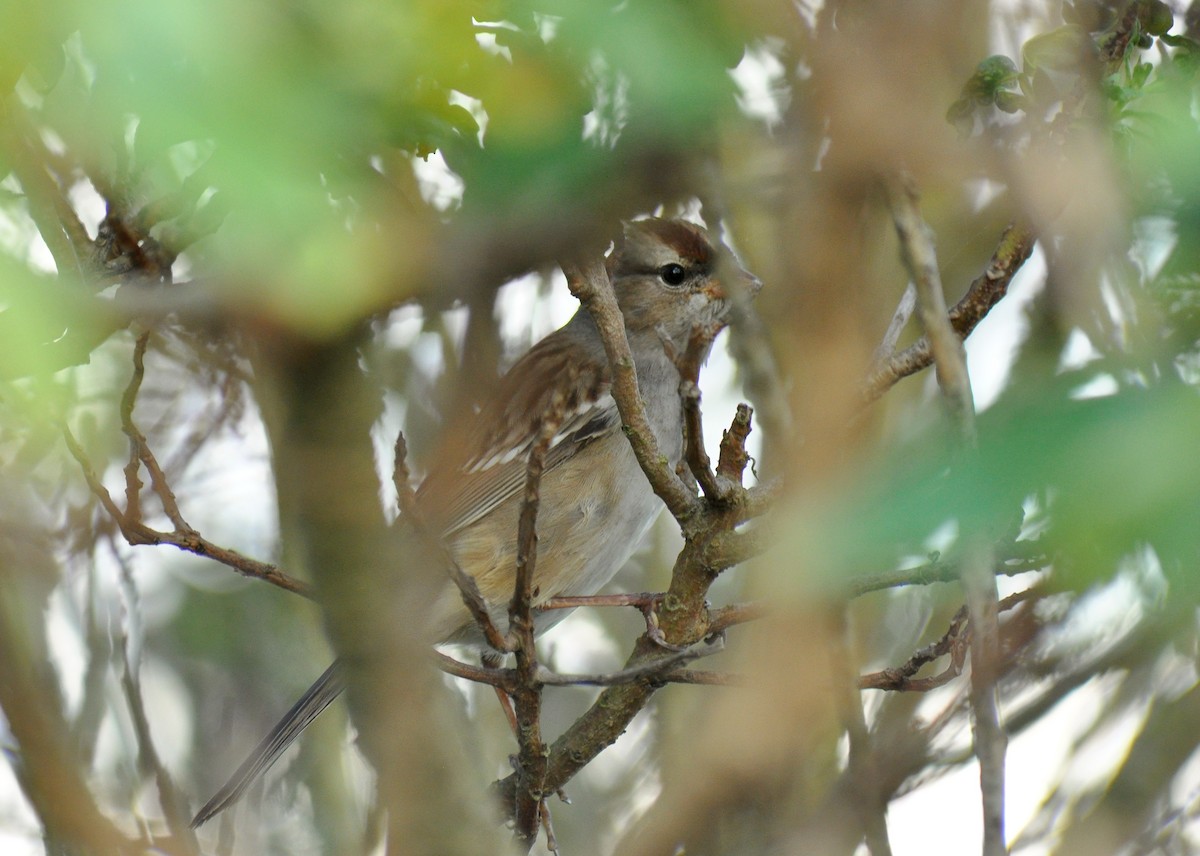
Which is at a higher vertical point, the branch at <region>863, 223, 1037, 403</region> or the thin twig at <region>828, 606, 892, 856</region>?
the branch at <region>863, 223, 1037, 403</region>

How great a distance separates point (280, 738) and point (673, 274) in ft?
7.03

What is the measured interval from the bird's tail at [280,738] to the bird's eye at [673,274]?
6.18 feet

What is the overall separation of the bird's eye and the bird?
8 cm

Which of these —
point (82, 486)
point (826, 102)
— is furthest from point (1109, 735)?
point (82, 486)

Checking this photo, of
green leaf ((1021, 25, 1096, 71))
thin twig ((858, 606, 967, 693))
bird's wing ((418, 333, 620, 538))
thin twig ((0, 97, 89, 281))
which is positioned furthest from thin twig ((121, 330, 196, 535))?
green leaf ((1021, 25, 1096, 71))

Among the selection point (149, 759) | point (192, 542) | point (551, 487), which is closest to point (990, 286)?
point (192, 542)

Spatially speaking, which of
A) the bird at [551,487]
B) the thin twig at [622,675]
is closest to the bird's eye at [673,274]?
the bird at [551,487]

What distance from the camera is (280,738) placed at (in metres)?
3.82

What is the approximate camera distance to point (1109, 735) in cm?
392

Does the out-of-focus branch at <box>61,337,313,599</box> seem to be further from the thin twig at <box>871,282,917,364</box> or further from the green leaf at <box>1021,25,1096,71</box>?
the green leaf at <box>1021,25,1096,71</box>

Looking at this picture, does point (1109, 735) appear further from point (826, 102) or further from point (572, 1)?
point (572, 1)

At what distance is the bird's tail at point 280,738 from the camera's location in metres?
3.66

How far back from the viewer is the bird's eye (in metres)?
4.58

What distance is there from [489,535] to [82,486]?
159cm
